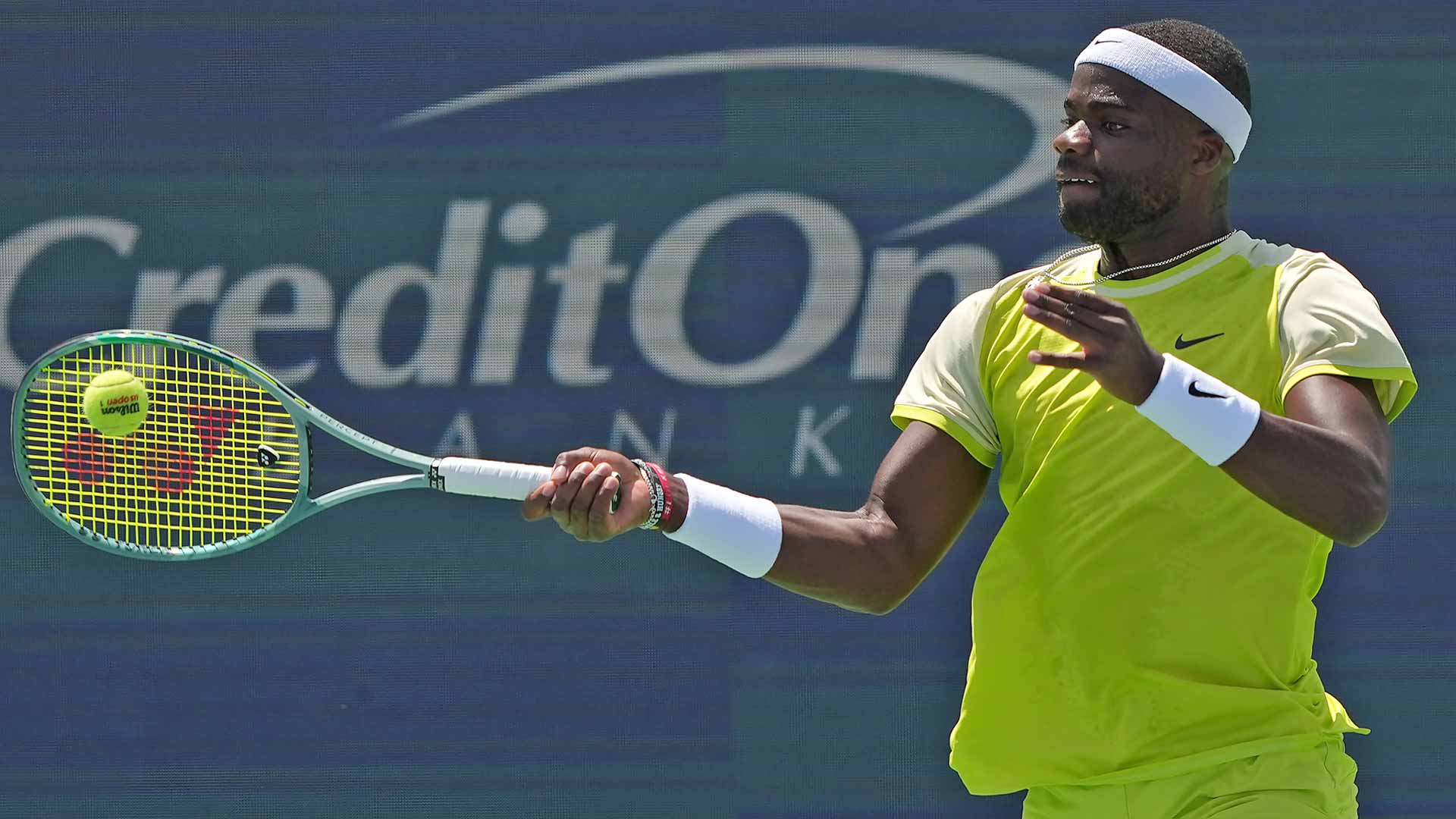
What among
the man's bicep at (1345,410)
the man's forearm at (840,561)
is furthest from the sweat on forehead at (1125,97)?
the man's forearm at (840,561)

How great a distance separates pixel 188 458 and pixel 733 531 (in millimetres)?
1614

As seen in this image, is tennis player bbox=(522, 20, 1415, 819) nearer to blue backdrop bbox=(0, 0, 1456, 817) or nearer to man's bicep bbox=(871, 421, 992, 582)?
man's bicep bbox=(871, 421, 992, 582)

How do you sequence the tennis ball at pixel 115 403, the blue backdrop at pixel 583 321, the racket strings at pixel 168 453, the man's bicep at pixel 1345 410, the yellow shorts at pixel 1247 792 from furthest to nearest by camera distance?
the blue backdrop at pixel 583 321 → the racket strings at pixel 168 453 → the tennis ball at pixel 115 403 → the yellow shorts at pixel 1247 792 → the man's bicep at pixel 1345 410

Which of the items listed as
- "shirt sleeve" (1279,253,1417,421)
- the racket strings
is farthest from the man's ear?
the racket strings

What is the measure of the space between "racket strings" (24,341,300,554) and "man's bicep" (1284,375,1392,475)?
5.74ft

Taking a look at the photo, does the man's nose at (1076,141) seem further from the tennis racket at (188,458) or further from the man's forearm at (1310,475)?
the tennis racket at (188,458)

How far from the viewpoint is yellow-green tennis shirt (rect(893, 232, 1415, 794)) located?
260cm

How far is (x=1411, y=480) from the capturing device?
4.70 m

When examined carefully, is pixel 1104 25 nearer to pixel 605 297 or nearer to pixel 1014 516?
pixel 605 297

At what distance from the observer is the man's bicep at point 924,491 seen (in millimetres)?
2844

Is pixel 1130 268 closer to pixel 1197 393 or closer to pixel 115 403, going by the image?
pixel 1197 393

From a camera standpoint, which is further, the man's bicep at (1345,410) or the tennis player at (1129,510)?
the tennis player at (1129,510)

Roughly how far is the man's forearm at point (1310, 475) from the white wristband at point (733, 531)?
716 mm

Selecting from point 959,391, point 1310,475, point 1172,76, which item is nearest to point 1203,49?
point 1172,76
